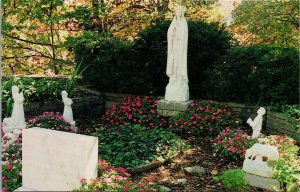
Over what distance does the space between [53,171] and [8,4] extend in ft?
29.8

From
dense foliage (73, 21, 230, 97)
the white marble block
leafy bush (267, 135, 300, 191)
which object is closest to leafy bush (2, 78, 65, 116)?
dense foliage (73, 21, 230, 97)

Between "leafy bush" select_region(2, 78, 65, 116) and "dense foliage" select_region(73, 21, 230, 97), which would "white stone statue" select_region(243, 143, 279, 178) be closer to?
"dense foliage" select_region(73, 21, 230, 97)

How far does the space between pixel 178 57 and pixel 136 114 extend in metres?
1.60

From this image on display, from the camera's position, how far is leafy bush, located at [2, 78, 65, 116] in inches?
323

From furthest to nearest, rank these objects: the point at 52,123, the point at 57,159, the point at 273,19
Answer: the point at 273,19
the point at 52,123
the point at 57,159

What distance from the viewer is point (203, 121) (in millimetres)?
7676

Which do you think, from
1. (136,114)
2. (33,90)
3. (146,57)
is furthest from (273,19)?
(33,90)

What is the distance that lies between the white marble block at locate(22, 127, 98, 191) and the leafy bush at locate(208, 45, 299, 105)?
500 centimetres

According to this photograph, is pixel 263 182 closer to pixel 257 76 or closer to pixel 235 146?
pixel 235 146

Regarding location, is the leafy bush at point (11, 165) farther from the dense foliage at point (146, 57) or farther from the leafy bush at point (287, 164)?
the dense foliage at point (146, 57)

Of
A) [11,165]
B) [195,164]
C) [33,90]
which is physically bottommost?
[195,164]

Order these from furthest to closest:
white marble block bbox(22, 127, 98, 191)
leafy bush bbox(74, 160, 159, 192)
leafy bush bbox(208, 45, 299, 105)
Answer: leafy bush bbox(208, 45, 299, 105), leafy bush bbox(74, 160, 159, 192), white marble block bbox(22, 127, 98, 191)

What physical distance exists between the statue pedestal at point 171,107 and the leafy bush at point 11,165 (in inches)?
129

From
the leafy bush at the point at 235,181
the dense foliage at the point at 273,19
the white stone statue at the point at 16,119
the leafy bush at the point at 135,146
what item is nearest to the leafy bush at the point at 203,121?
the leafy bush at the point at 135,146
